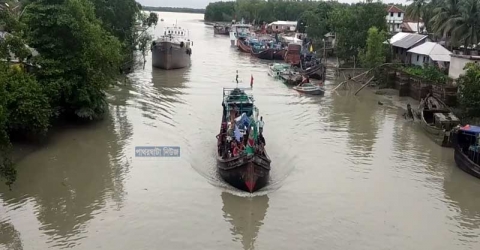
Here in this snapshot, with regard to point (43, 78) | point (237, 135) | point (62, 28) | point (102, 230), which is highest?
point (62, 28)

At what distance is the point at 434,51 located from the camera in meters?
41.7

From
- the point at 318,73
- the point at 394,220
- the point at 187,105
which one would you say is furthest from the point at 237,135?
the point at 318,73

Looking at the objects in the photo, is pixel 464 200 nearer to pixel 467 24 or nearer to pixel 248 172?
pixel 248 172

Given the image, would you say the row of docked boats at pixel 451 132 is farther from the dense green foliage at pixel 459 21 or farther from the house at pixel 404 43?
the house at pixel 404 43

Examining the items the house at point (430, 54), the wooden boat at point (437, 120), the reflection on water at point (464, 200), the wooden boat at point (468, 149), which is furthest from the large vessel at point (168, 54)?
the reflection on water at point (464, 200)

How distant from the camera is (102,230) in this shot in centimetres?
1582

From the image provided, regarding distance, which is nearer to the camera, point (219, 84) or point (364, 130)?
point (364, 130)

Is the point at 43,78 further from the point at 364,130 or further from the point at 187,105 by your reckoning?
the point at 364,130

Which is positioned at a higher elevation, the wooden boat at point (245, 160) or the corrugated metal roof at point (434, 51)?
the corrugated metal roof at point (434, 51)

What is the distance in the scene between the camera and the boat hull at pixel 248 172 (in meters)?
18.5

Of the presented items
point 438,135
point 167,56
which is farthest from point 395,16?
Answer: point 438,135

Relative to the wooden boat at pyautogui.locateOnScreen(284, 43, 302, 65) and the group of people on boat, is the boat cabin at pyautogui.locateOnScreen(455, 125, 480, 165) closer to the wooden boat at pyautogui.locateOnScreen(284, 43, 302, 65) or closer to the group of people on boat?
the group of people on boat

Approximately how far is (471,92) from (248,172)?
52.9 feet

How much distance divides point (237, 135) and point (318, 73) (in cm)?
2831
